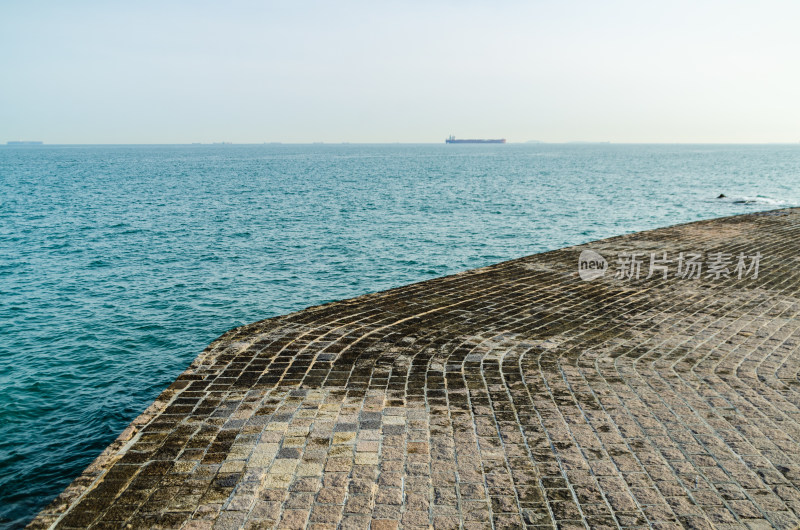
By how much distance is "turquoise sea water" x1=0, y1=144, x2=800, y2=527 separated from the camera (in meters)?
9.42

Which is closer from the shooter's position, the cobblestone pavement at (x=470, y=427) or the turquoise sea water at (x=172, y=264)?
the cobblestone pavement at (x=470, y=427)

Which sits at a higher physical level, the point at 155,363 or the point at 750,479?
the point at 750,479

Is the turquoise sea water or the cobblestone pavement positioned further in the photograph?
the turquoise sea water

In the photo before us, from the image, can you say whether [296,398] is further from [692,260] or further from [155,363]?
[692,260]

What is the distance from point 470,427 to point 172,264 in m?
18.4

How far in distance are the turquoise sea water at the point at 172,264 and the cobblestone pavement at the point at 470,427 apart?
10.8ft

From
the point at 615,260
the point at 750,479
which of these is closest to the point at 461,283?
the point at 615,260

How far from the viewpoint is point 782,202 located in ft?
136

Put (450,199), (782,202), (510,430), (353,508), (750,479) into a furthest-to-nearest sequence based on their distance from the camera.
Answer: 1. (450,199)
2. (782,202)
3. (510,430)
4. (750,479)
5. (353,508)

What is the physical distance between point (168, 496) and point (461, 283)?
24.6ft

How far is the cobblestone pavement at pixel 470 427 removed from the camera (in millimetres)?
3920

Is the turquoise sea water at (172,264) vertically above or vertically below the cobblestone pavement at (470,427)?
below

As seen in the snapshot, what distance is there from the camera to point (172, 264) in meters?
21.0

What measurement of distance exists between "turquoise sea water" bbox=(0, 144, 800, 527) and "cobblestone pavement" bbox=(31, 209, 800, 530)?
3.28 m
